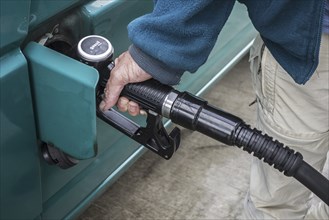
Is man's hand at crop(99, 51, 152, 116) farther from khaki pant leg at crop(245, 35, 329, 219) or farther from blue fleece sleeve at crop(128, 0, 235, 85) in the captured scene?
khaki pant leg at crop(245, 35, 329, 219)

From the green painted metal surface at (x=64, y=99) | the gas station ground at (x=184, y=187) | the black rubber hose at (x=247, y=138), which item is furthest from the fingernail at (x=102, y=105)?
the gas station ground at (x=184, y=187)

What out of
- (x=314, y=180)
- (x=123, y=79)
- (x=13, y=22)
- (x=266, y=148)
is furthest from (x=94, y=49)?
(x=314, y=180)

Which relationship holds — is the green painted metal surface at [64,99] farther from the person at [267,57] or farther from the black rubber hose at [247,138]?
the black rubber hose at [247,138]

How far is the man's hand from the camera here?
1337 mm

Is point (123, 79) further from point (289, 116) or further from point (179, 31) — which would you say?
point (289, 116)

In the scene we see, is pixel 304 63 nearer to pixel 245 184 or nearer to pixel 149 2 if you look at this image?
pixel 149 2

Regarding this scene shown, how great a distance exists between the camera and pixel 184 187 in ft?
8.09

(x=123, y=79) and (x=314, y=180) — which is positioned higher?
(x=123, y=79)

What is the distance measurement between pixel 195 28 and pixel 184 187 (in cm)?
136

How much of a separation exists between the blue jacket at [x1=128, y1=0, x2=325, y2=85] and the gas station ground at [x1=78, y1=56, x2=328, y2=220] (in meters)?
1.14

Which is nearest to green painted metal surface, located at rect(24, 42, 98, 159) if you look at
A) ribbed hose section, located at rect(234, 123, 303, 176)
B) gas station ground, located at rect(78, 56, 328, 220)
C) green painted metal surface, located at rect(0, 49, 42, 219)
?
green painted metal surface, located at rect(0, 49, 42, 219)

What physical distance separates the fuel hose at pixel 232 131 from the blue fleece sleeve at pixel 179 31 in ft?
0.30

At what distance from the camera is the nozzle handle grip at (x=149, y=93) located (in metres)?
1.34

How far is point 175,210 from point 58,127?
1075mm
